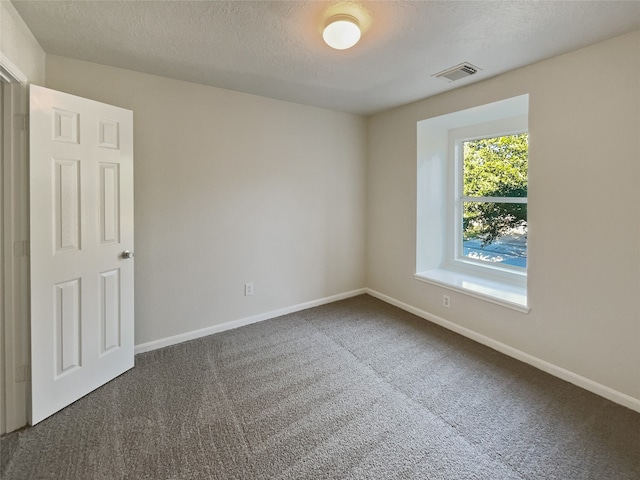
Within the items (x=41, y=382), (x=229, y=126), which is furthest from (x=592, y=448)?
(x=229, y=126)

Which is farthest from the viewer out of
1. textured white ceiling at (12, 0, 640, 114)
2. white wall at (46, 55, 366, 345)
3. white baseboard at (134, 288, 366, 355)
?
white baseboard at (134, 288, 366, 355)

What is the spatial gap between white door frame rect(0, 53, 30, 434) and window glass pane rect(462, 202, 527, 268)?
391cm

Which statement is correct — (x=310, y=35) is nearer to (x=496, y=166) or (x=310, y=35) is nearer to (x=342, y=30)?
(x=342, y=30)

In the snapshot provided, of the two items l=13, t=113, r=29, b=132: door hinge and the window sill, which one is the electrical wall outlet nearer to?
the window sill

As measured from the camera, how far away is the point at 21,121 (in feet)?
5.91

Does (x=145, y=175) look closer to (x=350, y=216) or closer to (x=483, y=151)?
(x=350, y=216)

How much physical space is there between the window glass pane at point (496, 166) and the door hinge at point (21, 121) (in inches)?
152

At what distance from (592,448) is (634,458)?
0.56ft

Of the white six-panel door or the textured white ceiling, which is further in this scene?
the white six-panel door

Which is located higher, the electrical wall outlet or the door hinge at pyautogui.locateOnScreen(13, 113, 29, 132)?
the door hinge at pyautogui.locateOnScreen(13, 113, 29, 132)

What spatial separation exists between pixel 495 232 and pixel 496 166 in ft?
2.31

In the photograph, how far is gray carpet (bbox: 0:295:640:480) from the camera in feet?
5.14

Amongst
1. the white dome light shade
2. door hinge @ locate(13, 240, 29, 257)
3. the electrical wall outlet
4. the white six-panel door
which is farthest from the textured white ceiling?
the electrical wall outlet

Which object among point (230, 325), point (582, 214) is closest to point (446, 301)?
point (582, 214)
